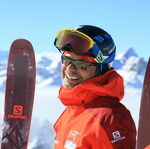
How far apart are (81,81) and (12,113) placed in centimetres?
505

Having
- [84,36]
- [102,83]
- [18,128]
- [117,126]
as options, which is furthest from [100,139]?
[18,128]

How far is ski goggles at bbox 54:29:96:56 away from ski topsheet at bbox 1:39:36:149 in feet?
14.8

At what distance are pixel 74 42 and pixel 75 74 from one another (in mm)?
320

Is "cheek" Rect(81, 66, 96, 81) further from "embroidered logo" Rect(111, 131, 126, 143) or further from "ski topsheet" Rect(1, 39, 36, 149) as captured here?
"ski topsheet" Rect(1, 39, 36, 149)

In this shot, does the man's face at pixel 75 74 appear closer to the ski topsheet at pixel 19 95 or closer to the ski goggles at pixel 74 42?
the ski goggles at pixel 74 42

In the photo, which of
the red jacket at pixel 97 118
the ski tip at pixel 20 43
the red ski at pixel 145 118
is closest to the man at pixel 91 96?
the red jacket at pixel 97 118

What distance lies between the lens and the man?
2.82 m

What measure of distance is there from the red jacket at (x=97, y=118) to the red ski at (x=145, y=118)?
432mm

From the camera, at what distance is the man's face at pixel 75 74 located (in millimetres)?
3211

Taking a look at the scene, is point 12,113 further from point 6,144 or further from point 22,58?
point 22,58

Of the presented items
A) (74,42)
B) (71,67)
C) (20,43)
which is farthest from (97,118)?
(20,43)

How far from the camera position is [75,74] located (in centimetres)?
324

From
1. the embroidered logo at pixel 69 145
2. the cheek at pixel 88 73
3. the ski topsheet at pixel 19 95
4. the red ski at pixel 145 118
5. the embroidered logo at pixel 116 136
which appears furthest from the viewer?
the ski topsheet at pixel 19 95

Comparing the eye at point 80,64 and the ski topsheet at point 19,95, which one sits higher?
the eye at point 80,64
